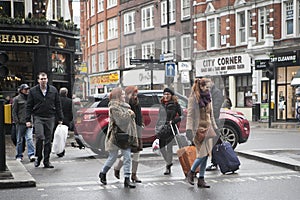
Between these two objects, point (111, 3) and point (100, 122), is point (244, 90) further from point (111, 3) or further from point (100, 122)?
point (100, 122)

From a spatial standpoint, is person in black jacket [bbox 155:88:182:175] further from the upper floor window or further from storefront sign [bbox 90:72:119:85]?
the upper floor window

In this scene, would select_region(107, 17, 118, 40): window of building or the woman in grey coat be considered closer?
the woman in grey coat

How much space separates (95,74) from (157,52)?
4.48ft

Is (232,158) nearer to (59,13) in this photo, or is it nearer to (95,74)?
(95,74)

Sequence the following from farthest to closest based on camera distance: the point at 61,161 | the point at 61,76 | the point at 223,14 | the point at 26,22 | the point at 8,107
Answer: the point at 223,14
the point at 61,76
the point at 26,22
the point at 61,161
the point at 8,107

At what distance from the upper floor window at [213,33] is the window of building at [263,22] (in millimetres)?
4016

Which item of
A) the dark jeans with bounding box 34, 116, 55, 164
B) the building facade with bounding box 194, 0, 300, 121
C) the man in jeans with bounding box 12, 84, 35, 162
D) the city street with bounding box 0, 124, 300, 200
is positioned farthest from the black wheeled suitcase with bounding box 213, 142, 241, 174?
the building facade with bounding box 194, 0, 300, 121

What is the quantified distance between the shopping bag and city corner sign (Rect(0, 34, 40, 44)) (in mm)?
9111

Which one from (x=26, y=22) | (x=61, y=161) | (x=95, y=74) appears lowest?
(x=61, y=161)

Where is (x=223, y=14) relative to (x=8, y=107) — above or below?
above

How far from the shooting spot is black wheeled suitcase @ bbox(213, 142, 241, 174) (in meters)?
9.86

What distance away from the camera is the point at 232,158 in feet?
32.6

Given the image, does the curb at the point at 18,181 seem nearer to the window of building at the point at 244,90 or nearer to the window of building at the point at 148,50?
the window of building at the point at 148,50

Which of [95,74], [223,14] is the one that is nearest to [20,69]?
[95,74]
